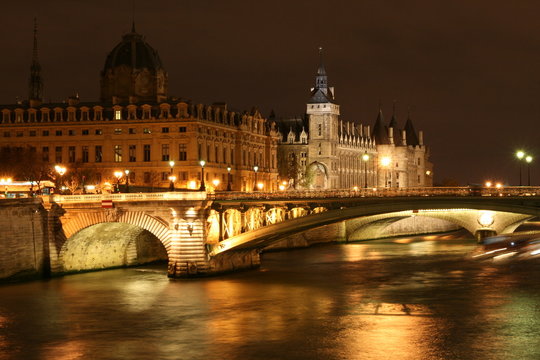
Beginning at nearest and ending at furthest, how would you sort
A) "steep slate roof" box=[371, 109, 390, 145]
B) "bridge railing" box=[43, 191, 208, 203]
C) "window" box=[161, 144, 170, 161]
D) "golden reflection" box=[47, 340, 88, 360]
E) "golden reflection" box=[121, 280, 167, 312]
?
"golden reflection" box=[47, 340, 88, 360], "golden reflection" box=[121, 280, 167, 312], "bridge railing" box=[43, 191, 208, 203], "window" box=[161, 144, 170, 161], "steep slate roof" box=[371, 109, 390, 145]

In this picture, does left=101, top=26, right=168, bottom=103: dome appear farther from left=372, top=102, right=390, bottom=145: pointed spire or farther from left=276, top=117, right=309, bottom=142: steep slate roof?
left=372, top=102, right=390, bottom=145: pointed spire

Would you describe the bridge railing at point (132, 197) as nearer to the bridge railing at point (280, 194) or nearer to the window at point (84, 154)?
the bridge railing at point (280, 194)

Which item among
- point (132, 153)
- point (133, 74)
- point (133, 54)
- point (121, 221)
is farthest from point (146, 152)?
point (121, 221)

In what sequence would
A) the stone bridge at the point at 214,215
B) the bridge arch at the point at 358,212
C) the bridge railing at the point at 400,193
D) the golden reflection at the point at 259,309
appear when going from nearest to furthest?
the golden reflection at the point at 259,309 → the bridge arch at the point at 358,212 → the bridge railing at the point at 400,193 → the stone bridge at the point at 214,215

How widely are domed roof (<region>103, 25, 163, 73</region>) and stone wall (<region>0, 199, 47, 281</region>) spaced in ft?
169

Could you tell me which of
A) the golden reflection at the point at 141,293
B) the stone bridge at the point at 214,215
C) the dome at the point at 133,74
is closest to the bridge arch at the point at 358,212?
the stone bridge at the point at 214,215

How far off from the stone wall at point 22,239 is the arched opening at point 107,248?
1.77 metres

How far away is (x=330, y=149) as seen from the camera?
15575 centimetres

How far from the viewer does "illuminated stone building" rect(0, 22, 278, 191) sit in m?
104

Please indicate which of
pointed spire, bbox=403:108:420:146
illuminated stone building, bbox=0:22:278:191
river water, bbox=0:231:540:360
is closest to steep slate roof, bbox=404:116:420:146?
pointed spire, bbox=403:108:420:146

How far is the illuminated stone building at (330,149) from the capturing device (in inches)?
6073

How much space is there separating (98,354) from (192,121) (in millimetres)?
62832

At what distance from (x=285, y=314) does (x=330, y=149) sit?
4211 inches

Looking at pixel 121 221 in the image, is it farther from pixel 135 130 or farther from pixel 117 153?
pixel 117 153
